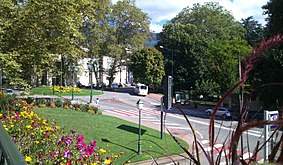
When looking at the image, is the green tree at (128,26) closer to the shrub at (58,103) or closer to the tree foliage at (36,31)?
the shrub at (58,103)

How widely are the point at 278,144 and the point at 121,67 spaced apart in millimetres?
50883

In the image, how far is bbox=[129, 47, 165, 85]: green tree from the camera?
43188 mm

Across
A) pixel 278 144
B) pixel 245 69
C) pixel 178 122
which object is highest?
pixel 245 69

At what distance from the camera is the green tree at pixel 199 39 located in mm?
37988

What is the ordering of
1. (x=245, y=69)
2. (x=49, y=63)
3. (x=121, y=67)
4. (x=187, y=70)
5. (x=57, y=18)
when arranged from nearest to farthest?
(x=245, y=69) → (x=57, y=18) → (x=49, y=63) → (x=187, y=70) → (x=121, y=67)

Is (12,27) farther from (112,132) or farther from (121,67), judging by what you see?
(121,67)

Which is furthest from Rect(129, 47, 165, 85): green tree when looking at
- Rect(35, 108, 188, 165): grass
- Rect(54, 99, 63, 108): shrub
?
Rect(35, 108, 188, 165): grass

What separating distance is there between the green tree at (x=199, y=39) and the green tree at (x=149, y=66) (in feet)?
7.55

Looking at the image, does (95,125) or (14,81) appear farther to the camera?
(95,125)

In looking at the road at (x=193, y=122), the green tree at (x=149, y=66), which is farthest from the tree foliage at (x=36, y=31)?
the green tree at (x=149, y=66)

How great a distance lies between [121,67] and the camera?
5172 centimetres

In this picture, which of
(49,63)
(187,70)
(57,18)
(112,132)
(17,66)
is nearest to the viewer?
(17,66)

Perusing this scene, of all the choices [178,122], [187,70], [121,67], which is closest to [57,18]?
[178,122]

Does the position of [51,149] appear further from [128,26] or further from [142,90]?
[128,26]
